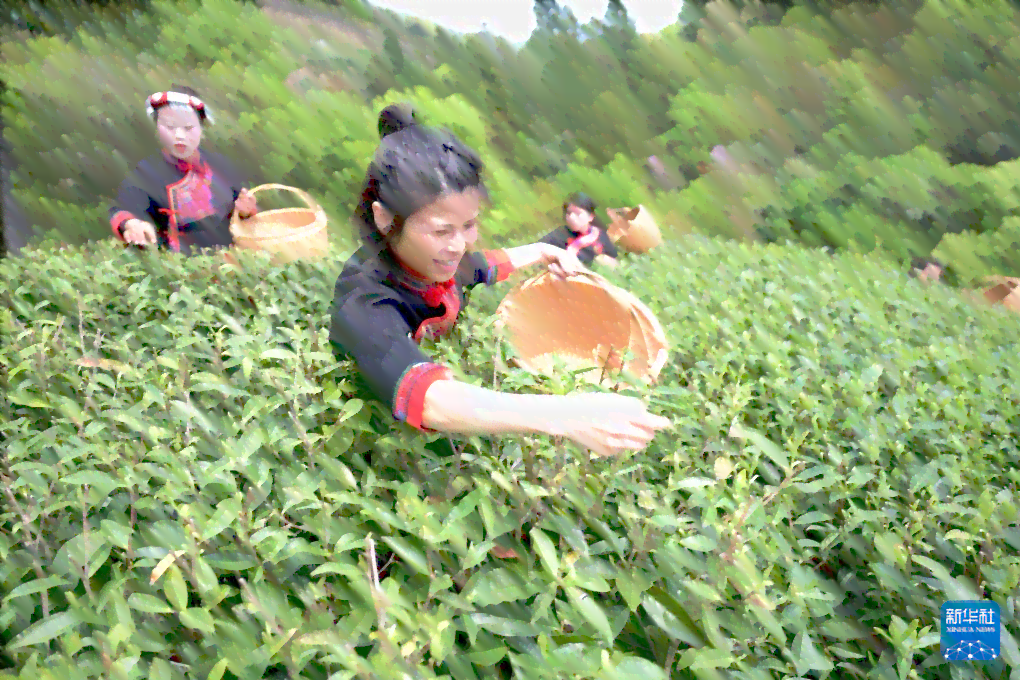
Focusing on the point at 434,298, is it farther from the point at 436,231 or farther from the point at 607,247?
the point at 607,247

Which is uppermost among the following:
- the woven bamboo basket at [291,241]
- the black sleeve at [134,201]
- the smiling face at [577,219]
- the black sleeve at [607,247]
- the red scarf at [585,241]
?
the black sleeve at [134,201]

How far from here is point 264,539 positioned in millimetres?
1113

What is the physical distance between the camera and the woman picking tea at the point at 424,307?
1035 millimetres

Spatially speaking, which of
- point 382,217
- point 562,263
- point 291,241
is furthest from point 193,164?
point 382,217

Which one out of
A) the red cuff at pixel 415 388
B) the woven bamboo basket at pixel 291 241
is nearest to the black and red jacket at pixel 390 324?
the red cuff at pixel 415 388

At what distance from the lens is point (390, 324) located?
133 cm

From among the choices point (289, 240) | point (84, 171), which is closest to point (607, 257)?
point (289, 240)

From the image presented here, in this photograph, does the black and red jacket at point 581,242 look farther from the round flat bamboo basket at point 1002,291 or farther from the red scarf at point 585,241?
the round flat bamboo basket at point 1002,291

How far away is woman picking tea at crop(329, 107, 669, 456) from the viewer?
1035mm

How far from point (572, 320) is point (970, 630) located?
1806 millimetres

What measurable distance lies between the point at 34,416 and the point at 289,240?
4.89ft

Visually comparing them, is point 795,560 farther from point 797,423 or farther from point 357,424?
point 357,424

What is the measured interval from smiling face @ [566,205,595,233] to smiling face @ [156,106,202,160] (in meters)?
2.31

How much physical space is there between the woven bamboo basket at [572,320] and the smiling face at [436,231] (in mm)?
717
